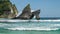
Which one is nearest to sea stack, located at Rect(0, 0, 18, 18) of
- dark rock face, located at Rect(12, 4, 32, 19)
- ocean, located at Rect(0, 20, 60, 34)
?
dark rock face, located at Rect(12, 4, 32, 19)

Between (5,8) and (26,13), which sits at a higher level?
(26,13)

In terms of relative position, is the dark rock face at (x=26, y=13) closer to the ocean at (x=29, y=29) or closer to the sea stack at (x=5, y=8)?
the ocean at (x=29, y=29)

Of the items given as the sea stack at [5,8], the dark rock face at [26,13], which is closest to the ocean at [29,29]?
the dark rock face at [26,13]

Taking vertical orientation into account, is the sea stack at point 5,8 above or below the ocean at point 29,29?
below

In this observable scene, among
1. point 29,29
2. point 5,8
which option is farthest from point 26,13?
point 5,8

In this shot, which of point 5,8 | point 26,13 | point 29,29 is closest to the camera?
point 29,29

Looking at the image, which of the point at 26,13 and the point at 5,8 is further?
the point at 5,8

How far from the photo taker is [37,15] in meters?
38.3

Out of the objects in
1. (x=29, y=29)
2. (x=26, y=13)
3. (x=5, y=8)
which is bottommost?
(x=5, y=8)

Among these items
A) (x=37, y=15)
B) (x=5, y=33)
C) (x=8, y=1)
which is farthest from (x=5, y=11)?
(x=5, y=33)

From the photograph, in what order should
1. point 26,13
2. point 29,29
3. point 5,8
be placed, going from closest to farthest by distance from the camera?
point 29,29
point 26,13
point 5,8

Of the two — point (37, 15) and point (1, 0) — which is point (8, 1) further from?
point (37, 15)

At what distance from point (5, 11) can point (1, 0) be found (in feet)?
21.6

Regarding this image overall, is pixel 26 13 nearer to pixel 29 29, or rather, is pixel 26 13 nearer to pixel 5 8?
pixel 29 29
